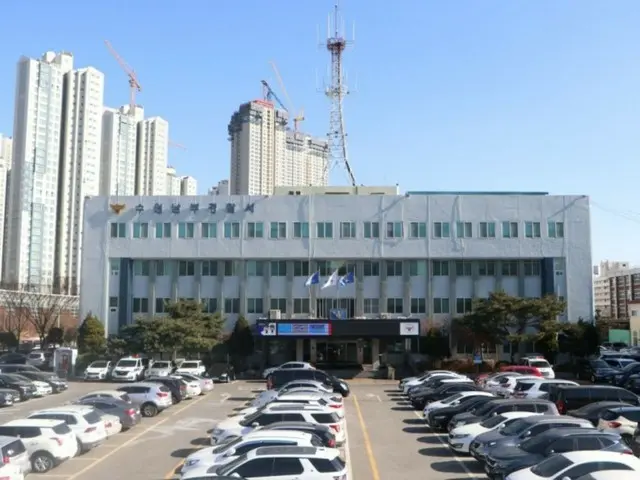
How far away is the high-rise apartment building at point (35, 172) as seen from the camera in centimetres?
12081

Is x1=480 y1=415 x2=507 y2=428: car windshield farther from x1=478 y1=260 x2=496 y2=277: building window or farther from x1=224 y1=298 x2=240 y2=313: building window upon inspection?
x1=224 y1=298 x2=240 y2=313: building window

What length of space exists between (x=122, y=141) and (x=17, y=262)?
34390 millimetres

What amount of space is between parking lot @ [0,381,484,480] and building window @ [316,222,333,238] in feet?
82.4

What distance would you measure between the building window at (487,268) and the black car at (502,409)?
1449 inches

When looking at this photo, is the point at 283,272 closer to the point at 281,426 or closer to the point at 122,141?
the point at 281,426

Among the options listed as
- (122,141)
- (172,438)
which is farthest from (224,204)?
(122,141)

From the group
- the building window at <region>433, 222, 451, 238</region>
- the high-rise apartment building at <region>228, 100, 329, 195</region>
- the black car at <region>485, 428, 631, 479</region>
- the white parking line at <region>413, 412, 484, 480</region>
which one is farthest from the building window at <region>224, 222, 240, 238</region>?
the high-rise apartment building at <region>228, 100, 329, 195</region>

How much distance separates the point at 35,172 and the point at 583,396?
371 feet

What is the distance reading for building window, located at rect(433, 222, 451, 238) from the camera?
59594 millimetres

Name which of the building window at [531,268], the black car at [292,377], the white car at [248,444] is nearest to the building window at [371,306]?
the building window at [531,268]

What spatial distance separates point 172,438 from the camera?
24578 mm

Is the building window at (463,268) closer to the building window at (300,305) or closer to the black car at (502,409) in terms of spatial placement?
the building window at (300,305)

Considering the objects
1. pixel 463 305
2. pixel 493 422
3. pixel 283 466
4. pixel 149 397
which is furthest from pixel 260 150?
pixel 283 466

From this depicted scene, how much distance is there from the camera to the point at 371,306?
60.2 metres
